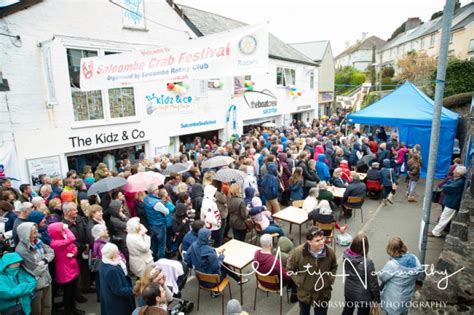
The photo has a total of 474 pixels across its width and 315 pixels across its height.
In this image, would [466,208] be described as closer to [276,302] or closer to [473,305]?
[473,305]

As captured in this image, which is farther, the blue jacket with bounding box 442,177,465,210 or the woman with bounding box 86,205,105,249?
the blue jacket with bounding box 442,177,465,210

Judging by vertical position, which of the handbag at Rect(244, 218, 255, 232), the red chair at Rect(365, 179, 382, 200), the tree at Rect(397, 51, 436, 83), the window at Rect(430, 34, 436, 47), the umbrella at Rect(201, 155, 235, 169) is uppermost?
the window at Rect(430, 34, 436, 47)

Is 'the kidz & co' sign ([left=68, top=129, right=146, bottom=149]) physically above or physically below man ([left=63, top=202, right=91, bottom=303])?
above

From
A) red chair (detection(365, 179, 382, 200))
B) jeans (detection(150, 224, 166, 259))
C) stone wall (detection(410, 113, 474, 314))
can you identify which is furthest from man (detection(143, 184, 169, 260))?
red chair (detection(365, 179, 382, 200))

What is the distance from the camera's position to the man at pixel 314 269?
375cm

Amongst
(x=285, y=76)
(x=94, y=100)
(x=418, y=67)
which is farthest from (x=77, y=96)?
(x=418, y=67)

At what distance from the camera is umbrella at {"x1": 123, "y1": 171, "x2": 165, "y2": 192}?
6178 millimetres

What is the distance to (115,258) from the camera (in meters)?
3.80

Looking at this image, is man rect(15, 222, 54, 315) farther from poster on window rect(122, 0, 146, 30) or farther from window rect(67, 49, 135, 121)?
poster on window rect(122, 0, 146, 30)

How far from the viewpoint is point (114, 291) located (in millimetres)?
3836

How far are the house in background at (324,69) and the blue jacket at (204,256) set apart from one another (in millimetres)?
A: 29336

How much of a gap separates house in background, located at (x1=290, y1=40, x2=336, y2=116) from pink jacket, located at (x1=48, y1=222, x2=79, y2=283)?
98.5 ft

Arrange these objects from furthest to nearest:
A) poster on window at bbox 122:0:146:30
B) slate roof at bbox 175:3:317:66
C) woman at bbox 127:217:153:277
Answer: slate roof at bbox 175:3:317:66, poster on window at bbox 122:0:146:30, woman at bbox 127:217:153:277

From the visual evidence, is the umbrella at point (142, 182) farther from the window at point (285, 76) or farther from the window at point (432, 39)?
the window at point (432, 39)
